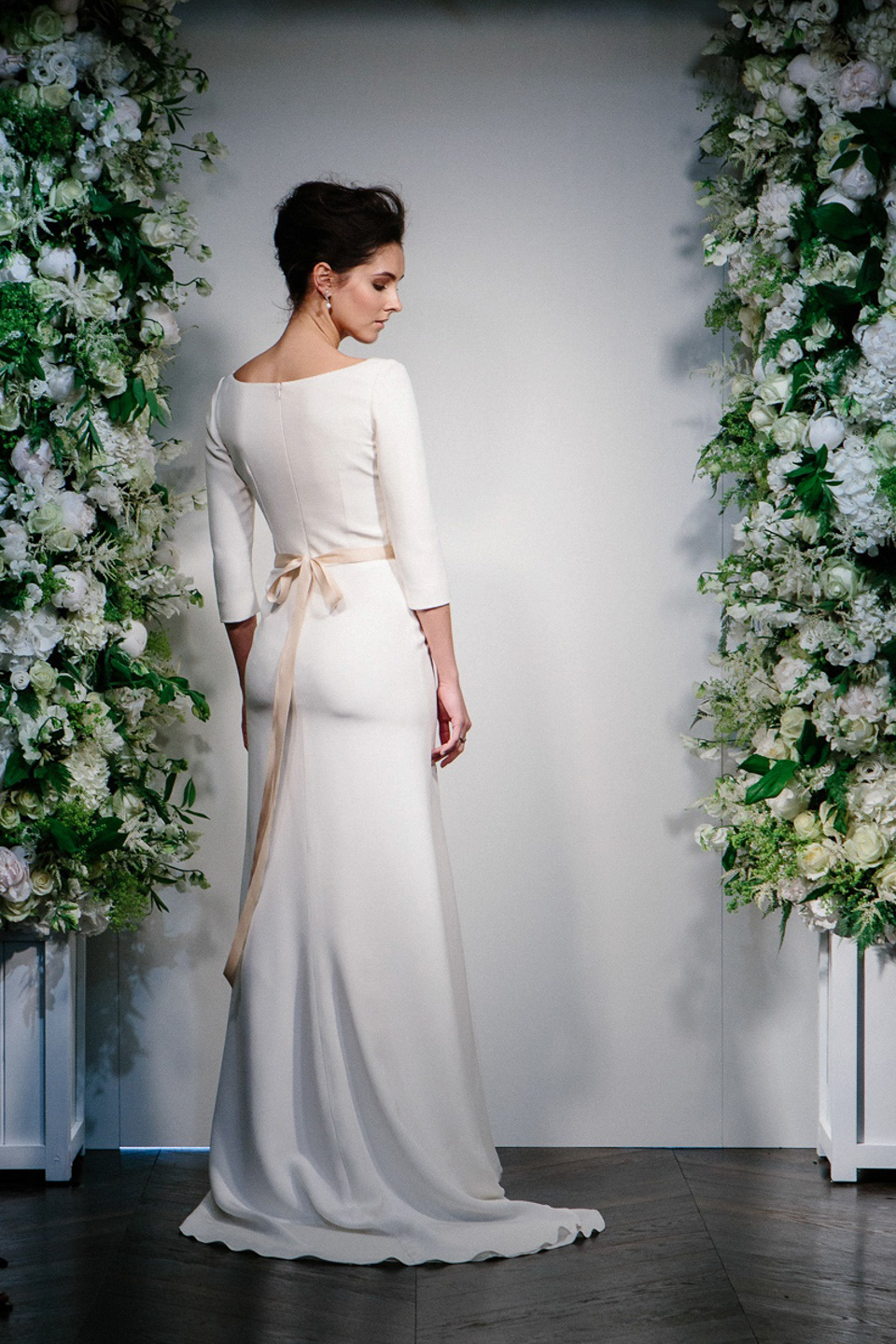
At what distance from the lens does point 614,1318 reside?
256cm

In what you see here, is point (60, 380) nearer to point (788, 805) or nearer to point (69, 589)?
point (69, 589)

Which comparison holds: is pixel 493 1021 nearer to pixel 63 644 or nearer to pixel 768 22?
pixel 63 644

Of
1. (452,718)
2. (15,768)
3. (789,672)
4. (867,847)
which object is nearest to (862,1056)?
(867,847)

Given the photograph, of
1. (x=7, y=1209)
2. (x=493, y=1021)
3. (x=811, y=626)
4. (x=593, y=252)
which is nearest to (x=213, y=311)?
(x=593, y=252)

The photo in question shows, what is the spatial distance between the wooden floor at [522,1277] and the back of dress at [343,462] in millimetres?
1287

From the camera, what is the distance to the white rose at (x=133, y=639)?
11.1ft

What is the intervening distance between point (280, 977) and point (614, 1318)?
891 millimetres

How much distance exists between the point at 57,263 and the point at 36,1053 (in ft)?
5.69

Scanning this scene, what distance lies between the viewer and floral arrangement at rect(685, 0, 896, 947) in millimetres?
3105

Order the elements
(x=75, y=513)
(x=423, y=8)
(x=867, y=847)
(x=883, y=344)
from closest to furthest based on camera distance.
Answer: (x=883, y=344) < (x=867, y=847) < (x=75, y=513) < (x=423, y=8)

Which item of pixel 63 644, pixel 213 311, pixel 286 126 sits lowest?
pixel 63 644

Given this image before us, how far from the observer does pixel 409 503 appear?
2.95m

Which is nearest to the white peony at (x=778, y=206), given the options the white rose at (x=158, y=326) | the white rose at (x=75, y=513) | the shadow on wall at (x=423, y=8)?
the shadow on wall at (x=423, y=8)

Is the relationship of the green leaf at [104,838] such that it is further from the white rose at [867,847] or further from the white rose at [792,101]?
the white rose at [792,101]
